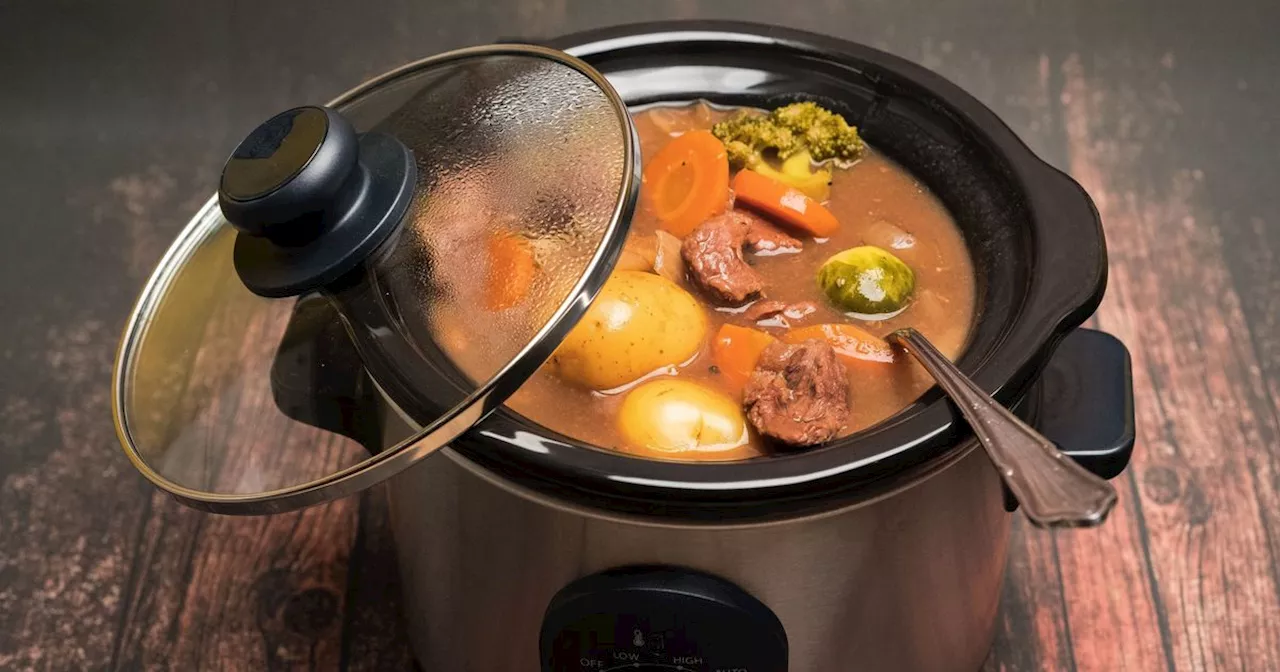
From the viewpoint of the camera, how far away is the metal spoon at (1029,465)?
3.96ft

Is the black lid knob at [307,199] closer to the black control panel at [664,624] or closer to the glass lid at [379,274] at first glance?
the glass lid at [379,274]

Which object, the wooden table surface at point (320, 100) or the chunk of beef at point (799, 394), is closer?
the chunk of beef at point (799, 394)

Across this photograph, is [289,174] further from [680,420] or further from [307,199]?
[680,420]

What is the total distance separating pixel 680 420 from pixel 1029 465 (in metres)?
0.44

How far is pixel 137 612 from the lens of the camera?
2180 mm

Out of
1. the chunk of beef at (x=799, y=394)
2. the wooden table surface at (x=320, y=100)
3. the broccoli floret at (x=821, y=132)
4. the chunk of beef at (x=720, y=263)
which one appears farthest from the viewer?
the wooden table surface at (x=320, y=100)

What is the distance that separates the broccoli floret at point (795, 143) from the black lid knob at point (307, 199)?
61 cm

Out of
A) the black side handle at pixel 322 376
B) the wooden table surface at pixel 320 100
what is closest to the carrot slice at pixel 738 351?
the black side handle at pixel 322 376

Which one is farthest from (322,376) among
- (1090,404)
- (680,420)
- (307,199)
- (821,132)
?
(1090,404)

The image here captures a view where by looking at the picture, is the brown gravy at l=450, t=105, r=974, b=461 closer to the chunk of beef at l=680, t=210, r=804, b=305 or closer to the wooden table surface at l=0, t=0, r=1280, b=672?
the chunk of beef at l=680, t=210, r=804, b=305

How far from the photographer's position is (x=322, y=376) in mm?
1661

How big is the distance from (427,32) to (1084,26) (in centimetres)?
183

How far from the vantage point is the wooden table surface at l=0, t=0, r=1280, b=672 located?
2152mm

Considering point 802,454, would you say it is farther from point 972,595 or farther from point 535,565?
point 972,595
